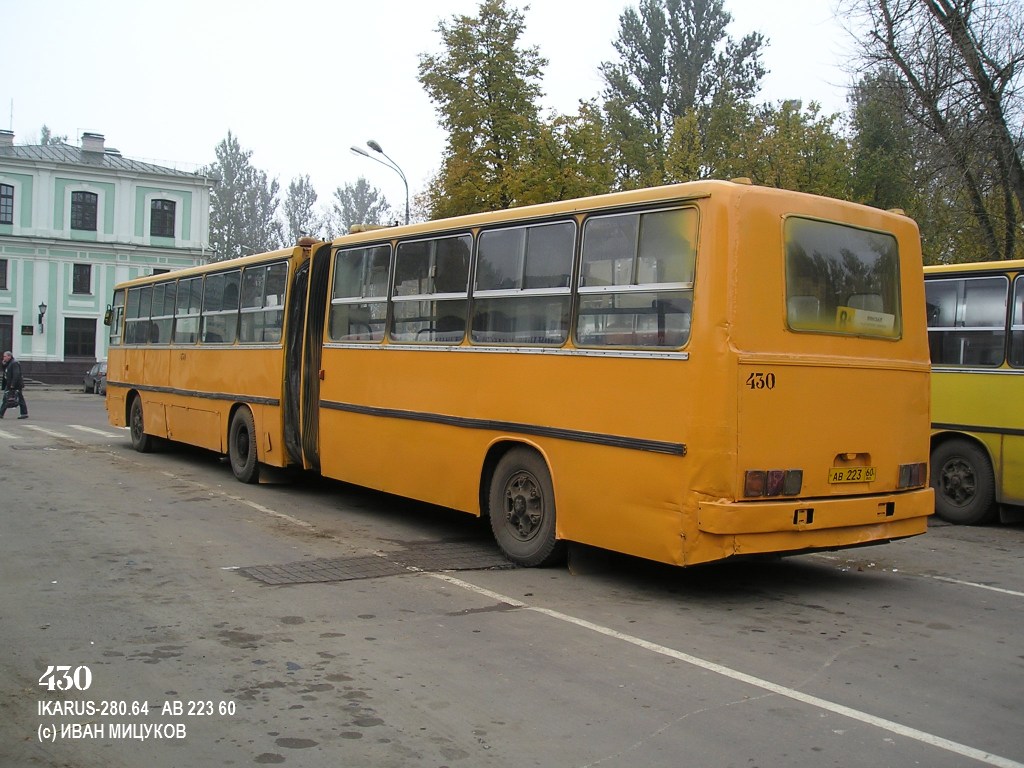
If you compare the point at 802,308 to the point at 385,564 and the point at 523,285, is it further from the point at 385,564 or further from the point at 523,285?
the point at 385,564

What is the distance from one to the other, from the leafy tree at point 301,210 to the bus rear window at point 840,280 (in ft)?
279

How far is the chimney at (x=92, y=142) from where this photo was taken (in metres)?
55.7

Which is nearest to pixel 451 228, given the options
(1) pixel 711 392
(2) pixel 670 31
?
(1) pixel 711 392

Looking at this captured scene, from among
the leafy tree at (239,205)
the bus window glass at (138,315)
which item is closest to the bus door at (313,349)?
the bus window glass at (138,315)

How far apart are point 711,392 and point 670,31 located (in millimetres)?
51053

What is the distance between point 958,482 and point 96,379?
41.2 m

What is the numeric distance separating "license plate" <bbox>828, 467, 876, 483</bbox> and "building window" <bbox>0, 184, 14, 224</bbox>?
5234 cm

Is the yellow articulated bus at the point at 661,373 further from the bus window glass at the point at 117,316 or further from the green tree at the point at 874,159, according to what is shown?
the green tree at the point at 874,159

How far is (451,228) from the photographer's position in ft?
32.5

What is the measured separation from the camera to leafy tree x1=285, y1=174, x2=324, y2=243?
9119 centimetres

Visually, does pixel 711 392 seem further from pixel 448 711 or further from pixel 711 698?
pixel 448 711

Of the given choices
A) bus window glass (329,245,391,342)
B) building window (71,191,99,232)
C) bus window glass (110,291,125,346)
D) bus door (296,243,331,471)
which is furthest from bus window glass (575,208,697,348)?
building window (71,191,99,232)

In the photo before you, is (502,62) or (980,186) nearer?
(980,186)

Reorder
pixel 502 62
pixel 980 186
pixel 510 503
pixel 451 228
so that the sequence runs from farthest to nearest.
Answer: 1. pixel 502 62
2. pixel 980 186
3. pixel 451 228
4. pixel 510 503
